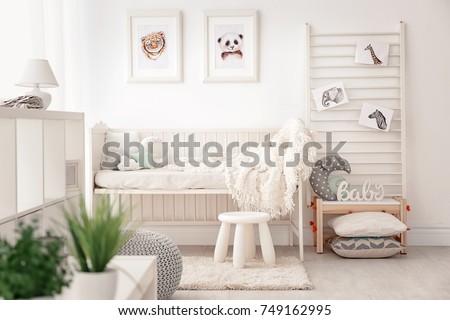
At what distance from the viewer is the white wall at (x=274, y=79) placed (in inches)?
170

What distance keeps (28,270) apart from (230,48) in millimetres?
3505

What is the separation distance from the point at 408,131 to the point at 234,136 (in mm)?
1304

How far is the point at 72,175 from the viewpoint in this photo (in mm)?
2801

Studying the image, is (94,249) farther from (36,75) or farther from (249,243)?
(249,243)

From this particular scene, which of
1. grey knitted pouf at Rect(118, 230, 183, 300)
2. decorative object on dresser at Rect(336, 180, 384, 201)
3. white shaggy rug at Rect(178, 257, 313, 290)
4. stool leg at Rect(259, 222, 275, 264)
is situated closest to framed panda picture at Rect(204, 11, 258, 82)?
decorative object on dresser at Rect(336, 180, 384, 201)

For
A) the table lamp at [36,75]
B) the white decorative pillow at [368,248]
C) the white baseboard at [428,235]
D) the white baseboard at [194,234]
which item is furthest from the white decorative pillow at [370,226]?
Answer: the table lamp at [36,75]

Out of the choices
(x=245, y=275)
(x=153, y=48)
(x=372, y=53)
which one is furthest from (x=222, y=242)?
(x=372, y=53)

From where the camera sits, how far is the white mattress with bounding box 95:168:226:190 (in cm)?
390

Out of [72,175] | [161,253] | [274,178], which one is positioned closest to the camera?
[161,253]

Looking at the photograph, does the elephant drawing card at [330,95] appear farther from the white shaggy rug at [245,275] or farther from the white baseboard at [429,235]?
the white shaggy rug at [245,275]

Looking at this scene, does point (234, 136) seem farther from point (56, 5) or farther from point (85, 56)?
point (56, 5)

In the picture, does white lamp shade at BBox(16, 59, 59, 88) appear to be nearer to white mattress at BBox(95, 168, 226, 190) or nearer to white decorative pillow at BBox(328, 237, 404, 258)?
white mattress at BBox(95, 168, 226, 190)

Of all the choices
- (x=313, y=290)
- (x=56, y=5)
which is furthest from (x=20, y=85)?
(x=313, y=290)

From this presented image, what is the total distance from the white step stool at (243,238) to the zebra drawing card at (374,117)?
4.13ft
